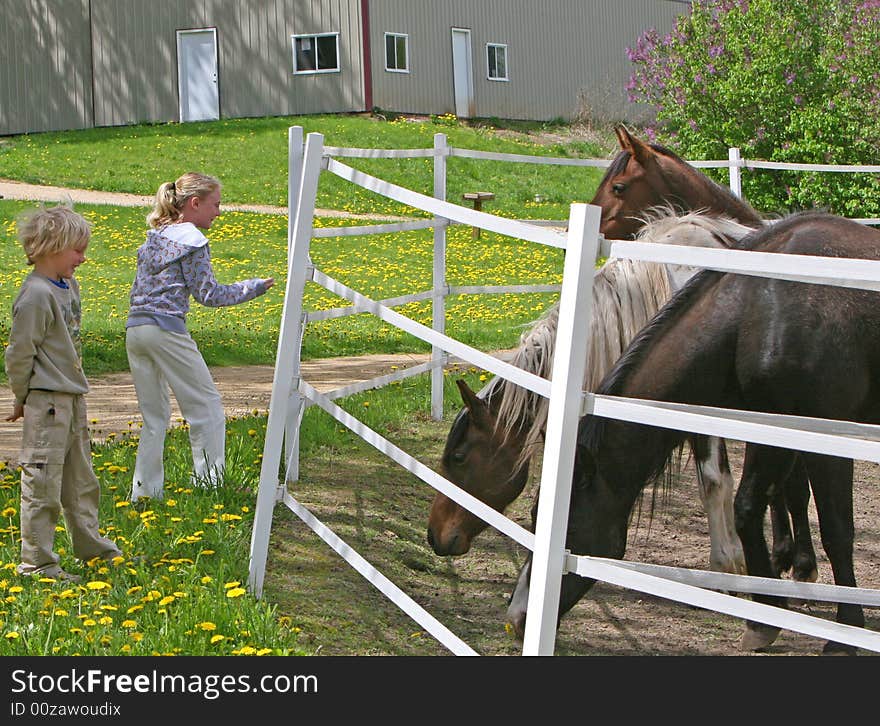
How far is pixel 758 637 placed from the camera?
4.72m

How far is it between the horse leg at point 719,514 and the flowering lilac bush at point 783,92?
31.0 ft

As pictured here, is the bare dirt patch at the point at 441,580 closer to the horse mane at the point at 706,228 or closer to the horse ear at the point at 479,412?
the horse ear at the point at 479,412

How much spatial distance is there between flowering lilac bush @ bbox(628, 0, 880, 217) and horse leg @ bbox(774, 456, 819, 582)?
31.9 feet

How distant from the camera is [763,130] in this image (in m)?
15.8

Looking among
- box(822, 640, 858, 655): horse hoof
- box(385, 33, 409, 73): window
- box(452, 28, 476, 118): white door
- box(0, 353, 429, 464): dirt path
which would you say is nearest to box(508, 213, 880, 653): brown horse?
box(822, 640, 858, 655): horse hoof

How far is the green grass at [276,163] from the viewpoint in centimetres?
2209

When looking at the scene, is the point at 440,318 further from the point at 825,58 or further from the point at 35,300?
the point at 825,58

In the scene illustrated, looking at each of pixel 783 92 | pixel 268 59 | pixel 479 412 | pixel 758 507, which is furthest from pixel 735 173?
pixel 268 59

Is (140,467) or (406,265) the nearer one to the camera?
(140,467)

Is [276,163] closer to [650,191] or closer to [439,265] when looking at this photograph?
[439,265]
